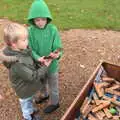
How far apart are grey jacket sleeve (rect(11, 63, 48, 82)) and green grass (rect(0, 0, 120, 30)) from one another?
349 centimetres

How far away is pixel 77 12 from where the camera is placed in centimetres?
766

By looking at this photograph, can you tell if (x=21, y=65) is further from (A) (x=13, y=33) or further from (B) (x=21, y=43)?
(A) (x=13, y=33)

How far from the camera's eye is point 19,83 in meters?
3.69

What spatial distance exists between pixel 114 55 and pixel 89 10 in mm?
2206

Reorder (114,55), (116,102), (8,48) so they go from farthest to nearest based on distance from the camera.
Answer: (114,55) → (116,102) → (8,48)

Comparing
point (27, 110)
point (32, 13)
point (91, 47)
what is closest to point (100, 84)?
point (27, 110)

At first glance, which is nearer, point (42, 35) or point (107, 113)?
point (42, 35)

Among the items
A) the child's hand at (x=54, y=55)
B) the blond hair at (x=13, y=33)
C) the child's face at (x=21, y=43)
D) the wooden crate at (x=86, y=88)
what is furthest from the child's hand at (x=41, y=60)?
the wooden crate at (x=86, y=88)

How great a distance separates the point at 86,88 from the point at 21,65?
3.46 ft

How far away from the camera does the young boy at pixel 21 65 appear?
3299 millimetres

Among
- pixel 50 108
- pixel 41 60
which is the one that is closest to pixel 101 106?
pixel 50 108

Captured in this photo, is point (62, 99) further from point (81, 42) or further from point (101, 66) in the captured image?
point (81, 42)

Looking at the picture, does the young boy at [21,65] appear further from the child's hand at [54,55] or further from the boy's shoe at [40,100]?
the boy's shoe at [40,100]

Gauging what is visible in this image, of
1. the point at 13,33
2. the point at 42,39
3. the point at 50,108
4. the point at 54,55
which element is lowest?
the point at 50,108
